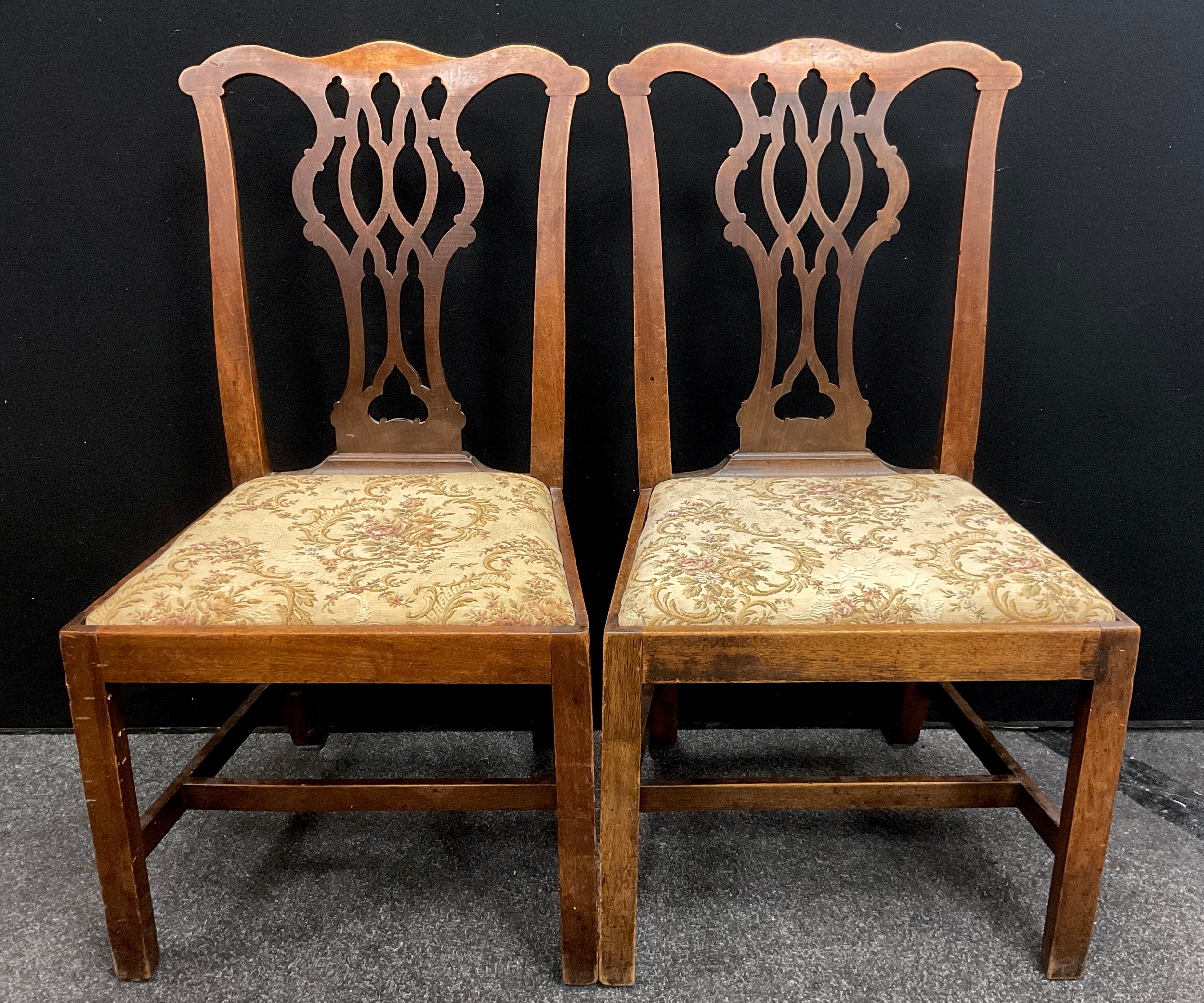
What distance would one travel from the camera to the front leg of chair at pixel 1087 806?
1.09 m

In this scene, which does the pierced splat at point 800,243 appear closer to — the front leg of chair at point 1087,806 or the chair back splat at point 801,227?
the chair back splat at point 801,227

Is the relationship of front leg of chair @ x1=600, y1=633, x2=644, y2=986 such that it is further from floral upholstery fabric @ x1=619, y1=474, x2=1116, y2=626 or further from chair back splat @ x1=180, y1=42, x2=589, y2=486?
chair back splat @ x1=180, y1=42, x2=589, y2=486

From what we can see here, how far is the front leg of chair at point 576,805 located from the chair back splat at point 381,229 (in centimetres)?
43

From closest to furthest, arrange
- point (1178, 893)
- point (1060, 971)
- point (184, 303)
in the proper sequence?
point (1060, 971), point (1178, 893), point (184, 303)

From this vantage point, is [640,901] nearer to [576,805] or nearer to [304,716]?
[576,805]

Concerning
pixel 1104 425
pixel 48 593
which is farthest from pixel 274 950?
pixel 1104 425

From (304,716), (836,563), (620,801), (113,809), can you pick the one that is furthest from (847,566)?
(304,716)

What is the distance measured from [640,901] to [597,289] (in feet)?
3.14

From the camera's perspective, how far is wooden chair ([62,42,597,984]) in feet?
3.49

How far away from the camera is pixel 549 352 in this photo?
1.39 metres

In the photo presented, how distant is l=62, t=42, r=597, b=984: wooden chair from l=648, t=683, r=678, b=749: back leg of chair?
455 millimetres

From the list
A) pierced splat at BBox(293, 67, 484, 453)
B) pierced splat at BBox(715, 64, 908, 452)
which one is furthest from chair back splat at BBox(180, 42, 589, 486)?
pierced splat at BBox(715, 64, 908, 452)

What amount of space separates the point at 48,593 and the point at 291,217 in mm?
827

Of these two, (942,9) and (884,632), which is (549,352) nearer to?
(884,632)
